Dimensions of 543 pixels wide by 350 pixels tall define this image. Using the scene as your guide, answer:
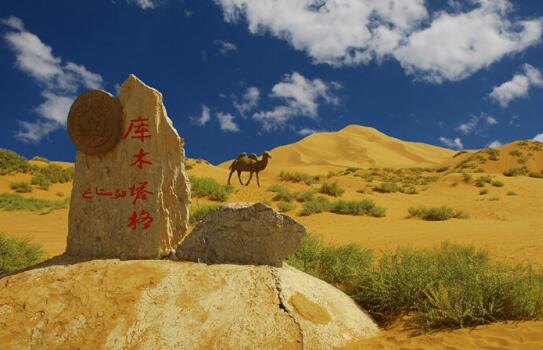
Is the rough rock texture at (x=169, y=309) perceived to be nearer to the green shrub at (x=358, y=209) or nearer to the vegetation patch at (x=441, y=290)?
the vegetation patch at (x=441, y=290)

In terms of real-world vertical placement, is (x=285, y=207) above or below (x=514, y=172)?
below

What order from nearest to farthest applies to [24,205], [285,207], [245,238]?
1. [245,238]
2. [285,207]
3. [24,205]

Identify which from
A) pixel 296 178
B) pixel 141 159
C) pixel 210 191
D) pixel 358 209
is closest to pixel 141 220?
pixel 141 159

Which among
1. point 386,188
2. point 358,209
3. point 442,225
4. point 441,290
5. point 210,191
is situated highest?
point 386,188

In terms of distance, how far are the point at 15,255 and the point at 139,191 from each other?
362 cm

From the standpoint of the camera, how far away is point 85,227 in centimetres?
489

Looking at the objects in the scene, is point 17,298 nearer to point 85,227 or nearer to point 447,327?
point 85,227

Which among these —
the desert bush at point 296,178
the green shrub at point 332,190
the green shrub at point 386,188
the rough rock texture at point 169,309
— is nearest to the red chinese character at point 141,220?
the rough rock texture at point 169,309

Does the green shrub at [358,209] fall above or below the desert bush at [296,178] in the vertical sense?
below

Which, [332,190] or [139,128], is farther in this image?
[332,190]

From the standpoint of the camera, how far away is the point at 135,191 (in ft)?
15.6

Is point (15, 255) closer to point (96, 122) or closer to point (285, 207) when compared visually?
point (96, 122)

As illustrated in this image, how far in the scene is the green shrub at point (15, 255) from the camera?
21.3 feet

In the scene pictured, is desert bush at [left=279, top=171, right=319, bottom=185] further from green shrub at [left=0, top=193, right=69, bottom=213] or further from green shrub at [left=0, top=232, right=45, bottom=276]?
green shrub at [left=0, top=232, right=45, bottom=276]
